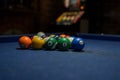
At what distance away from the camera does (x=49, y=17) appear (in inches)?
272

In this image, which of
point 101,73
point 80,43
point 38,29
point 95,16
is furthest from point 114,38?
→ point 38,29

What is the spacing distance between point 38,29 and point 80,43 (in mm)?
4137

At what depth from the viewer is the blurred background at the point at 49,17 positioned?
5.79 m

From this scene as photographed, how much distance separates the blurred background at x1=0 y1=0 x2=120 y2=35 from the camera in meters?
5.79

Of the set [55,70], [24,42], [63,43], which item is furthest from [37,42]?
[55,70]

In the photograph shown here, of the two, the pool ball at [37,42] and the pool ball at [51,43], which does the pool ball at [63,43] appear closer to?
the pool ball at [51,43]

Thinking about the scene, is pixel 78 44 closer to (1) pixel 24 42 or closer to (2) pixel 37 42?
(2) pixel 37 42

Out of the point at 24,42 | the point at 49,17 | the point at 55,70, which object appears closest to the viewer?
the point at 55,70

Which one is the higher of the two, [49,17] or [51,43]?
[49,17]

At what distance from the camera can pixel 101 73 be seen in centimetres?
156

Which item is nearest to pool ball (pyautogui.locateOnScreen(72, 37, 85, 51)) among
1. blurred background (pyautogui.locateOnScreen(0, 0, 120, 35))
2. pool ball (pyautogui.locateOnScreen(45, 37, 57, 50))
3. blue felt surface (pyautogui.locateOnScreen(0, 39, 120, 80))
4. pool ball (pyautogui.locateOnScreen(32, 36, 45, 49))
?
pool ball (pyautogui.locateOnScreen(45, 37, 57, 50))

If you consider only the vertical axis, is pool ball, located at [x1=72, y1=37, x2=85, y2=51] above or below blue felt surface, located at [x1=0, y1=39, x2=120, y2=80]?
above

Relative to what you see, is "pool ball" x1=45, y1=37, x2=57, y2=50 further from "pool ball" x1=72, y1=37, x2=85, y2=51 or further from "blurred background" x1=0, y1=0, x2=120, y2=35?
"blurred background" x1=0, y1=0, x2=120, y2=35

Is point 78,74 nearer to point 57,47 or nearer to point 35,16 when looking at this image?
point 57,47
